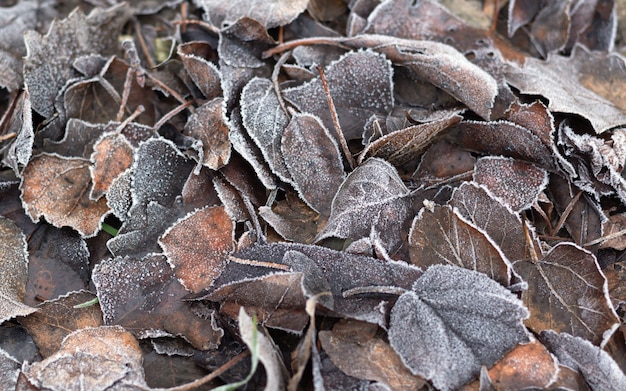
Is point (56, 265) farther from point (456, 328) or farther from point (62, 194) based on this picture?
point (456, 328)

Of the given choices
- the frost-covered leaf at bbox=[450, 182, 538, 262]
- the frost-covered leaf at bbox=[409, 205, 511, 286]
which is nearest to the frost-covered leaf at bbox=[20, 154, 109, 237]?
the frost-covered leaf at bbox=[409, 205, 511, 286]

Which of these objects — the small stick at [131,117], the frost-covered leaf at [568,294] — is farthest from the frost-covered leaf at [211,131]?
the frost-covered leaf at [568,294]

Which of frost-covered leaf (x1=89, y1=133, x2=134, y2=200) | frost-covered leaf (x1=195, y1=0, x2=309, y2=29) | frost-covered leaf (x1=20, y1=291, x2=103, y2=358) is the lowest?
frost-covered leaf (x1=20, y1=291, x2=103, y2=358)

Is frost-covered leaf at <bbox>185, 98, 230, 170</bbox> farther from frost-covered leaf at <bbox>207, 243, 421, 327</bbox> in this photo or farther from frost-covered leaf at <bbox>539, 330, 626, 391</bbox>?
frost-covered leaf at <bbox>539, 330, 626, 391</bbox>

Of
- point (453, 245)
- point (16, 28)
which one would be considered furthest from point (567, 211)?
point (16, 28)

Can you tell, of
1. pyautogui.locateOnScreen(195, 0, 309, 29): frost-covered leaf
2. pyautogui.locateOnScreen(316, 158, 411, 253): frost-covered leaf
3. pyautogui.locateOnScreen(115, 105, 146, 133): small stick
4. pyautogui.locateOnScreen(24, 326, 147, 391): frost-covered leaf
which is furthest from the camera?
pyautogui.locateOnScreen(195, 0, 309, 29): frost-covered leaf

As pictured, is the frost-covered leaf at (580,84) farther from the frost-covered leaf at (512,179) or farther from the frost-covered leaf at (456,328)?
the frost-covered leaf at (456,328)

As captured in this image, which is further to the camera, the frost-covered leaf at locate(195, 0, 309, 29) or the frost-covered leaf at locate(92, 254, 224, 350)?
the frost-covered leaf at locate(195, 0, 309, 29)

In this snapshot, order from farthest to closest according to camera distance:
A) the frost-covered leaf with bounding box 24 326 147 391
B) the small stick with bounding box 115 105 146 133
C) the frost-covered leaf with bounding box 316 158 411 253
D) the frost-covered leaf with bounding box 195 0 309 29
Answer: the frost-covered leaf with bounding box 195 0 309 29
the small stick with bounding box 115 105 146 133
the frost-covered leaf with bounding box 316 158 411 253
the frost-covered leaf with bounding box 24 326 147 391
